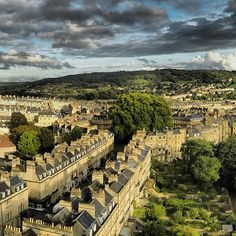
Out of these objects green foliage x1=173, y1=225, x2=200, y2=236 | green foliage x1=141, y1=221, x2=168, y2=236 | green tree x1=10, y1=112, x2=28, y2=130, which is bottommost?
green foliage x1=173, y1=225, x2=200, y2=236

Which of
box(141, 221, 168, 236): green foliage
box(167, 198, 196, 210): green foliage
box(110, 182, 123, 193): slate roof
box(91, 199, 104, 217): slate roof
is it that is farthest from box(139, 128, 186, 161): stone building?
box(91, 199, 104, 217): slate roof

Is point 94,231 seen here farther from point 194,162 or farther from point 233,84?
point 233,84

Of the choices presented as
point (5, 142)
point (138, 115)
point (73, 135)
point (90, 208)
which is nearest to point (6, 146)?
point (5, 142)

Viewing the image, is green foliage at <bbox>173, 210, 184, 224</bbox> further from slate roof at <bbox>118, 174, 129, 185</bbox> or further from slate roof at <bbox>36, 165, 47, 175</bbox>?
slate roof at <bbox>36, 165, 47, 175</bbox>

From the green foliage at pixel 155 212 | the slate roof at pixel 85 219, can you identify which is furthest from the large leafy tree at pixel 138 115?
the slate roof at pixel 85 219

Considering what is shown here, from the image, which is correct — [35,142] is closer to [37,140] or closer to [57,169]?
[37,140]

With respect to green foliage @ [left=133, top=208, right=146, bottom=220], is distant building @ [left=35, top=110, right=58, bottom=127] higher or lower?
higher
